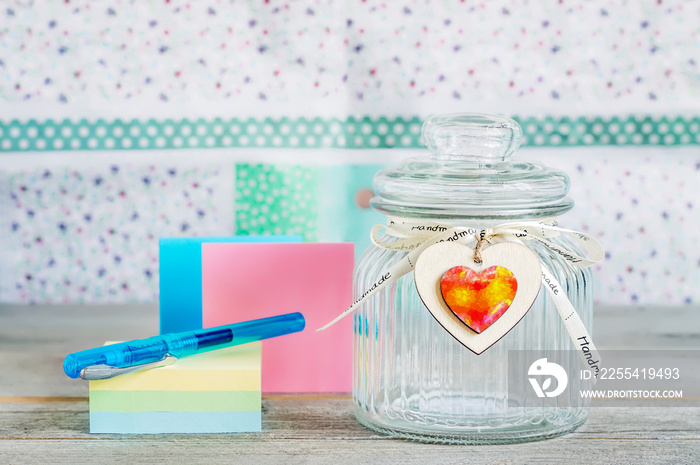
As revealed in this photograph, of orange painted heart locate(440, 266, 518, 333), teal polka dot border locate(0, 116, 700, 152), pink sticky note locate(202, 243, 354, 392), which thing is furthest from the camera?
teal polka dot border locate(0, 116, 700, 152)

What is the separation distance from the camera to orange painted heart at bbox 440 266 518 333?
1.69ft

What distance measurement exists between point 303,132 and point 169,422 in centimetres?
48

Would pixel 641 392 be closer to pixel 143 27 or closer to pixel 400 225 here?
pixel 400 225

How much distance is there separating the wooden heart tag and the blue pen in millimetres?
186

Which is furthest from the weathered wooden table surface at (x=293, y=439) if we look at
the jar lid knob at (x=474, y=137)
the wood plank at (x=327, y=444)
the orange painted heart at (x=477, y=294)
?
the jar lid knob at (x=474, y=137)

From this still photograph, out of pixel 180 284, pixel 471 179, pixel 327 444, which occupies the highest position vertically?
pixel 471 179

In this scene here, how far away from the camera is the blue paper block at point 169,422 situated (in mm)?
565

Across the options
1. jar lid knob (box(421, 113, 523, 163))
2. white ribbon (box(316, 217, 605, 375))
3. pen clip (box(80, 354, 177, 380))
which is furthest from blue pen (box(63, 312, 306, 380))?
jar lid knob (box(421, 113, 523, 163))

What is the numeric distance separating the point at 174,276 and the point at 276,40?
15.4 inches

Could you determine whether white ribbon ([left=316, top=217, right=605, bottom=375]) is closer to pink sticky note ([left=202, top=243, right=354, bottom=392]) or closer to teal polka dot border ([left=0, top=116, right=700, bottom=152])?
pink sticky note ([left=202, top=243, right=354, bottom=392])

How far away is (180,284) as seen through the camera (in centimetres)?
70

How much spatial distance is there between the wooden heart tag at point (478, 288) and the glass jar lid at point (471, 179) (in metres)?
0.04

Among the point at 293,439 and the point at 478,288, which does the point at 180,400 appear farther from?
the point at 478,288

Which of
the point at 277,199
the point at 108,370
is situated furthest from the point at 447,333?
the point at 277,199
